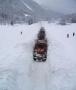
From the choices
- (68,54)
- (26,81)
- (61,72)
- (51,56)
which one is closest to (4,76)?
(26,81)

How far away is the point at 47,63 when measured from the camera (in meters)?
27.5

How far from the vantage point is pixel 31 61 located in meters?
27.8

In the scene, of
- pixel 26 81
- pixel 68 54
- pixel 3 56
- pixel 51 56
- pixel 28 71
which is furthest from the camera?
pixel 68 54

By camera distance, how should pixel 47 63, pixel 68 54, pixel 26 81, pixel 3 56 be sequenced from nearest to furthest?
pixel 26 81, pixel 47 63, pixel 3 56, pixel 68 54

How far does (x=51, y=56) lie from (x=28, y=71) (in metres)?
9.27

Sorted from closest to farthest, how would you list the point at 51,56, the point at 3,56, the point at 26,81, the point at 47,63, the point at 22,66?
the point at 26,81 → the point at 22,66 → the point at 47,63 → the point at 3,56 → the point at 51,56

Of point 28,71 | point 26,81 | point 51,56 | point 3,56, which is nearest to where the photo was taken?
point 26,81

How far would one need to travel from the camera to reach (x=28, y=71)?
76.3ft

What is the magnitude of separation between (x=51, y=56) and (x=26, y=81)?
1240 cm

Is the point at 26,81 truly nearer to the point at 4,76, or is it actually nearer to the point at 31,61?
Answer: the point at 4,76

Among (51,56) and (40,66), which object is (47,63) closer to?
(40,66)

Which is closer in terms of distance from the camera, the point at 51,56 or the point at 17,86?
the point at 17,86

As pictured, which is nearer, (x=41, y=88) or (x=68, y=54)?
(x=41, y=88)

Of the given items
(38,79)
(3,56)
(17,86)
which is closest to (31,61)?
(3,56)
